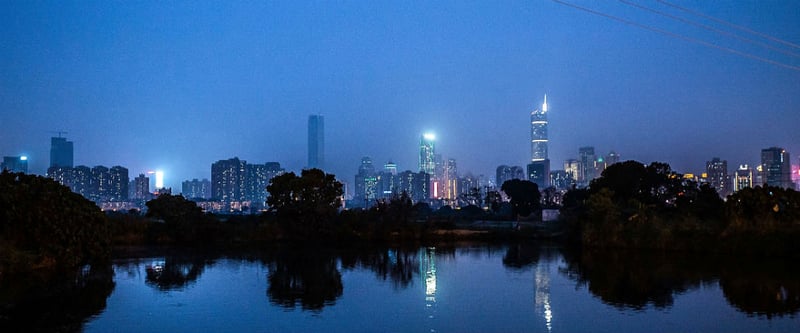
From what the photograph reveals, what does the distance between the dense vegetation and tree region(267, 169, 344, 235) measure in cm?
1694

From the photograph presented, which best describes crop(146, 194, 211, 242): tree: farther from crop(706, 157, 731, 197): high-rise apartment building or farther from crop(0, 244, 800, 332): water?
crop(706, 157, 731, 197): high-rise apartment building

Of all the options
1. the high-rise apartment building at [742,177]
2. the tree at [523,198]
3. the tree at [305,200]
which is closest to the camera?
the tree at [305,200]

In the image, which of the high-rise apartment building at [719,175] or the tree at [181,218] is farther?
the high-rise apartment building at [719,175]

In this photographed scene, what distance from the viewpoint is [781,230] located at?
3516 centimetres

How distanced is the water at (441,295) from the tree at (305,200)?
424 inches

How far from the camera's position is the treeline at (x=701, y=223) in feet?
117

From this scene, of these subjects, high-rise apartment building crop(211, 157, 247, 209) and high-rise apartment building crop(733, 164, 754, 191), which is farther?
high-rise apartment building crop(211, 157, 247, 209)

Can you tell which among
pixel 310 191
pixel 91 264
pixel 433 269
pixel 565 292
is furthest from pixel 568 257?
pixel 91 264

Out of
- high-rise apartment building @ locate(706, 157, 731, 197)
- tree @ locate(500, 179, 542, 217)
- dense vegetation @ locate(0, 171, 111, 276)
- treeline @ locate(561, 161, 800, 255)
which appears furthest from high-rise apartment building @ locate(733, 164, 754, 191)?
dense vegetation @ locate(0, 171, 111, 276)

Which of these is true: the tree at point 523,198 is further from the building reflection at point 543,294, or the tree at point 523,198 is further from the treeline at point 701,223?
the building reflection at point 543,294

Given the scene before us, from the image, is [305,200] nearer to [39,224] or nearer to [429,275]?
[429,275]

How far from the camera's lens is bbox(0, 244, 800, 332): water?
64.8 feet

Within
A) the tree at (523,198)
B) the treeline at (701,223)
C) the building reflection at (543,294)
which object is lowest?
the building reflection at (543,294)

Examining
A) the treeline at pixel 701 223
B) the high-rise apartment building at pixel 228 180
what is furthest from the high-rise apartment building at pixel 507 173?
the treeline at pixel 701 223
